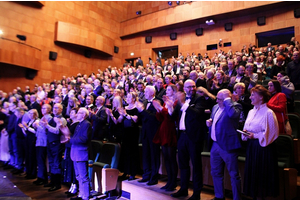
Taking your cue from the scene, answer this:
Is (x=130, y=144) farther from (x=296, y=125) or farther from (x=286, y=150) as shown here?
(x=296, y=125)

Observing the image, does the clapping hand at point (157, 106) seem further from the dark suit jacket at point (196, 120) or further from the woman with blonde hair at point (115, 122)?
the woman with blonde hair at point (115, 122)

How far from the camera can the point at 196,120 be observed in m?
1.58

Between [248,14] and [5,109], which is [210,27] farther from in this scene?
[5,109]

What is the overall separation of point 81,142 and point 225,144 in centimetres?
119

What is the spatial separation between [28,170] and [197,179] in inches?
84.5

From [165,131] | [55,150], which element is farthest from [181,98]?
[55,150]

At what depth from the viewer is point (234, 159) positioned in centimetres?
140

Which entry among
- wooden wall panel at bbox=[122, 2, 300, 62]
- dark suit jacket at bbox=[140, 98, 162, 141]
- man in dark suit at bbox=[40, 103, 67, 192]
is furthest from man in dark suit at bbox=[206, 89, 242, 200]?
wooden wall panel at bbox=[122, 2, 300, 62]

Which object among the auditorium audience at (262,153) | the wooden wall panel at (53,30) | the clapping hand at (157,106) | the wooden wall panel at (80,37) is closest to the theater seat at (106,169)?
the clapping hand at (157,106)

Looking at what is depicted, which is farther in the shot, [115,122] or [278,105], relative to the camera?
[115,122]

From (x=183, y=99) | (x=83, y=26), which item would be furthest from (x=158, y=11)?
(x=183, y=99)

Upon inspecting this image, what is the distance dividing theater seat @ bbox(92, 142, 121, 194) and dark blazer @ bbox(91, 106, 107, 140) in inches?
9.3

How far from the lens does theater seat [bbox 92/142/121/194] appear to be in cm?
202

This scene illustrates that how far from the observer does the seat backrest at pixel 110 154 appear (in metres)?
2.10
